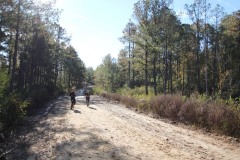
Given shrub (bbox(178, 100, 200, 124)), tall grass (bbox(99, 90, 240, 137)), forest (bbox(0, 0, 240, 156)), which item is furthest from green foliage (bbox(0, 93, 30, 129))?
shrub (bbox(178, 100, 200, 124))

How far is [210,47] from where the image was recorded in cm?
5959

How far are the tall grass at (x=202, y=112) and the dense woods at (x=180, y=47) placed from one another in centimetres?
110

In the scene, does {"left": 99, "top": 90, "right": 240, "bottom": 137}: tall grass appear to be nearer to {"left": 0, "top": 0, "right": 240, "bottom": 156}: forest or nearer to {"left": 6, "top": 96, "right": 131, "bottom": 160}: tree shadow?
{"left": 0, "top": 0, "right": 240, "bottom": 156}: forest

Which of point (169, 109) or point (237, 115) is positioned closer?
point (237, 115)

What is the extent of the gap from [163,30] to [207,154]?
26496 millimetres

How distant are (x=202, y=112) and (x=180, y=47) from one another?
40.5 m

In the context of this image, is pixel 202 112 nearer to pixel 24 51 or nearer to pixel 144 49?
pixel 144 49

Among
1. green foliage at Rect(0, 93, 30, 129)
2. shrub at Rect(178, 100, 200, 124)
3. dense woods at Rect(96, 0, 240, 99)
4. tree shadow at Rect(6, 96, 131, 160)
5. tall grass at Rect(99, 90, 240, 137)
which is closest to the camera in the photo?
tree shadow at Rect(6, 96, 131, 160)

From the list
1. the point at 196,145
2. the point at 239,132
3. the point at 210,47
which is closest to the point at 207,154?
the point at 196,145

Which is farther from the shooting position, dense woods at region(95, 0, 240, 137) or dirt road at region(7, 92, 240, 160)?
dense woods at region(95, 0, 240, 137)

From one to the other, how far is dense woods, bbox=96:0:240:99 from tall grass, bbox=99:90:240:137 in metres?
1.10

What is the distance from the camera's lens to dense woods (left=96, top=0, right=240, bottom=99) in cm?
3228

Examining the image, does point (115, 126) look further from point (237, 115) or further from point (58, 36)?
point (58, 36)

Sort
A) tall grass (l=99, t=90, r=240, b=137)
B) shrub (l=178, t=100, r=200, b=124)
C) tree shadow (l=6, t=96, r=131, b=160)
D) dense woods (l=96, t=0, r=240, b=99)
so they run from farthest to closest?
1. dense woods (l=96, t=0, r=240, b=99)
2. shrub (l=178, t=100, r=200, b=124)
3. tall grass (l=99, t=90, r=240, b=137)
4. tree shadow (l=6, t=96, r=131, b=160)
